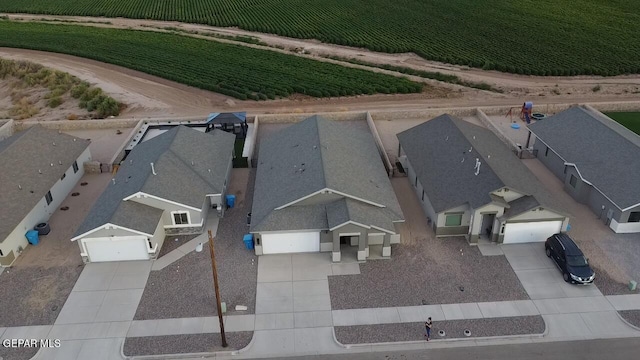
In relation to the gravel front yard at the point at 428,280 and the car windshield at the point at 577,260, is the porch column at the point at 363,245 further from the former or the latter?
the car windshield at the point at 577,260

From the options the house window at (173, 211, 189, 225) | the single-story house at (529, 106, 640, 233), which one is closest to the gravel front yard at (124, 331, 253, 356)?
the house window at (173, 211, 189, 225)

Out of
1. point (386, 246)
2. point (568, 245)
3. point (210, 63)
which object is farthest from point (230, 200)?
point (210, 63)

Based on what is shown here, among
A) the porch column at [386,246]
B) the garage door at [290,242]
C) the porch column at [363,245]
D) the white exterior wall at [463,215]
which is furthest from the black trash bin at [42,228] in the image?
the white exterior wall at [463,215]

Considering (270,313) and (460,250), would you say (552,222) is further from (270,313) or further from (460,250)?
(270,313)

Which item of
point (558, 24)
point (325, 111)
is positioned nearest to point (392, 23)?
point (558, 24)

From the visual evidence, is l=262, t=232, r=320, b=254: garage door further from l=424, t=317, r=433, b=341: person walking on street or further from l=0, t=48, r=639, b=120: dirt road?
l=0, t=48, r=639, b=120: dirt road

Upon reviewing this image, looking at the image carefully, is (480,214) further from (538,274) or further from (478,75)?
(478,75)
